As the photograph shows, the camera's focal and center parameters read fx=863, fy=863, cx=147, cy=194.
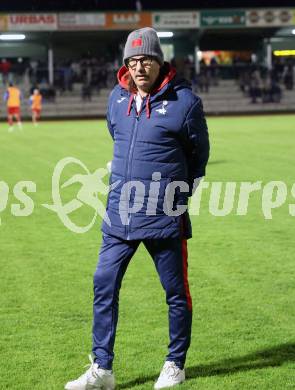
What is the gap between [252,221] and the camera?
11.1 metres

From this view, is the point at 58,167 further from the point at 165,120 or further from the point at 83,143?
the point at 165,120

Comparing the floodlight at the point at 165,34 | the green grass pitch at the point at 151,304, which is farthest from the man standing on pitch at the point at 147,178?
the floodlight at the point at 165,34

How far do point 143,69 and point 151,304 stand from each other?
2769 mm

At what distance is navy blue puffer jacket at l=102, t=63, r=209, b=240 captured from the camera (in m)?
4.75

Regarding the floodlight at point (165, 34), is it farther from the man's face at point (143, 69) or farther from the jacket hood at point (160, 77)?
the man's face at point (143, 69)

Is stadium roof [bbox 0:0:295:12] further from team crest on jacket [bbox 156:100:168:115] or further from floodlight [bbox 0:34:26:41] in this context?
team crest on jacket [bbox 156:100:168:115]

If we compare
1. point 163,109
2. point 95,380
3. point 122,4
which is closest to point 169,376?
point 95,380

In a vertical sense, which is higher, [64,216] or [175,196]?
[175,196]

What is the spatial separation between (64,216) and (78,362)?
6.33 m

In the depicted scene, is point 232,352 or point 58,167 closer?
point 232,352

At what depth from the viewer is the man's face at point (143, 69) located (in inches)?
→ 184

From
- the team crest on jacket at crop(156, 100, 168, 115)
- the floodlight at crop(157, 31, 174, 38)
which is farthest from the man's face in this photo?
the floodlight at crop(157, 31, 174, 38)

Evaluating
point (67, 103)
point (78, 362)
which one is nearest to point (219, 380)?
point (78, 362)

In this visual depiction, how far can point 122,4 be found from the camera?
164 ft
